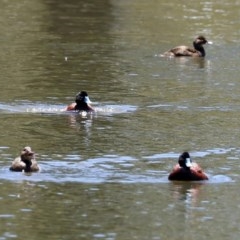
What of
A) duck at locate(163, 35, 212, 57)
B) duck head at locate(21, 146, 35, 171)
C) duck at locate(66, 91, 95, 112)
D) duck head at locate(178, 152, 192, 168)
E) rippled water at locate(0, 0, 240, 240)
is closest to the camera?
rippled water at locate(0, 0, 240, 240)

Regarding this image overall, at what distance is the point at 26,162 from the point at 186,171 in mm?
3155

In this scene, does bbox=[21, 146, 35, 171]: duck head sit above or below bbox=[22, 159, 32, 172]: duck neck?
above

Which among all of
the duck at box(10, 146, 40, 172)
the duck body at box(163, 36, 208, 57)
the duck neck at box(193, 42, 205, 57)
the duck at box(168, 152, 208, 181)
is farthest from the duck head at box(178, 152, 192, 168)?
the duck neck at box(193, 42, 205, 57)

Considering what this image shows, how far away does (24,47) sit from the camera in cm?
4741

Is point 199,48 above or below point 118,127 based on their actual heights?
above

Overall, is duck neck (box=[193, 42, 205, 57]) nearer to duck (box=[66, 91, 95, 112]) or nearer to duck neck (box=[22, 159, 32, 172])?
duck (box=[66, 91, 95, 112])

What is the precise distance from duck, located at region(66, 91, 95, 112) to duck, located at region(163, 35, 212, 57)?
38.6ft

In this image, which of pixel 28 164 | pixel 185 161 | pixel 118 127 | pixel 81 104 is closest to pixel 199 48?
pixel 81 104

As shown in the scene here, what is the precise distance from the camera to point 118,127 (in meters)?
31.4

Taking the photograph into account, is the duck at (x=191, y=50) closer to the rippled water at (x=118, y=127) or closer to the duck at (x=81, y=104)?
the rippled water at (x=118, y=127)

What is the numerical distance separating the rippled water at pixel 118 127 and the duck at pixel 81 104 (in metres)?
0.26

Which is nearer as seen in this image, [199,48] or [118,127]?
[118,127]

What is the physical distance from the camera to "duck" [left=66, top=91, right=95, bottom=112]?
33.3m

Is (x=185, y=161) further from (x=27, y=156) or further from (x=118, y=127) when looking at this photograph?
(x=118, y=127)
